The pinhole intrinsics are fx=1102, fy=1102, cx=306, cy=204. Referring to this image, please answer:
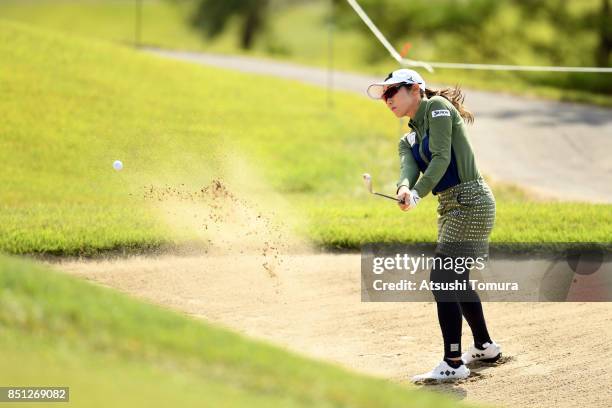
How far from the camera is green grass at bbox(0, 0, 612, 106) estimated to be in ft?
105

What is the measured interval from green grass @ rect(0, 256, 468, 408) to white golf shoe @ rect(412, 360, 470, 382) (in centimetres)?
177

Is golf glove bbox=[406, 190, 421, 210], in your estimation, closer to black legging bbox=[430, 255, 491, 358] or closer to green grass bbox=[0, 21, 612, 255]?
black legging bbox=[430, 255, 491, 358]

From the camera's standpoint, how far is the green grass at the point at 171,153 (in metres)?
12.9

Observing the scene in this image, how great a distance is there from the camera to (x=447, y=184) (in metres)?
8.34

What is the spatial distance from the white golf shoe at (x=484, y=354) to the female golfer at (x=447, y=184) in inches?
14.7

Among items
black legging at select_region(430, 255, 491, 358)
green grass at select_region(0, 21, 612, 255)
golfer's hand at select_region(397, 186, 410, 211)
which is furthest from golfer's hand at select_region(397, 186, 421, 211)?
green grass at select_region(0, 21, 612, 255)

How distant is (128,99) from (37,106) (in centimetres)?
208

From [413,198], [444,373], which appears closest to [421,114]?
[413,198]

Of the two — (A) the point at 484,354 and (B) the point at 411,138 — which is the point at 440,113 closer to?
(B) the point at 411,138

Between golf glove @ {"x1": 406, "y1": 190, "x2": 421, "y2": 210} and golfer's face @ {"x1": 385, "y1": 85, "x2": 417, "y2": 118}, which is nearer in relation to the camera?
golf glove @ {"x1": 406, "y1": 190, "x2": 421, "y2": 210}

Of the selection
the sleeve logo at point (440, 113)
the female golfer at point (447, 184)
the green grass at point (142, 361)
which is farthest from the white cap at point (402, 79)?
the green grass at point (142, 361)

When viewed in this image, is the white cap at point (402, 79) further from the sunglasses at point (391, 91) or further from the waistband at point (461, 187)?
the waistband at point (461, 187)

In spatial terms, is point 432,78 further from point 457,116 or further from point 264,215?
point 457,116

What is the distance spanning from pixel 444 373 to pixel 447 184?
144cm
